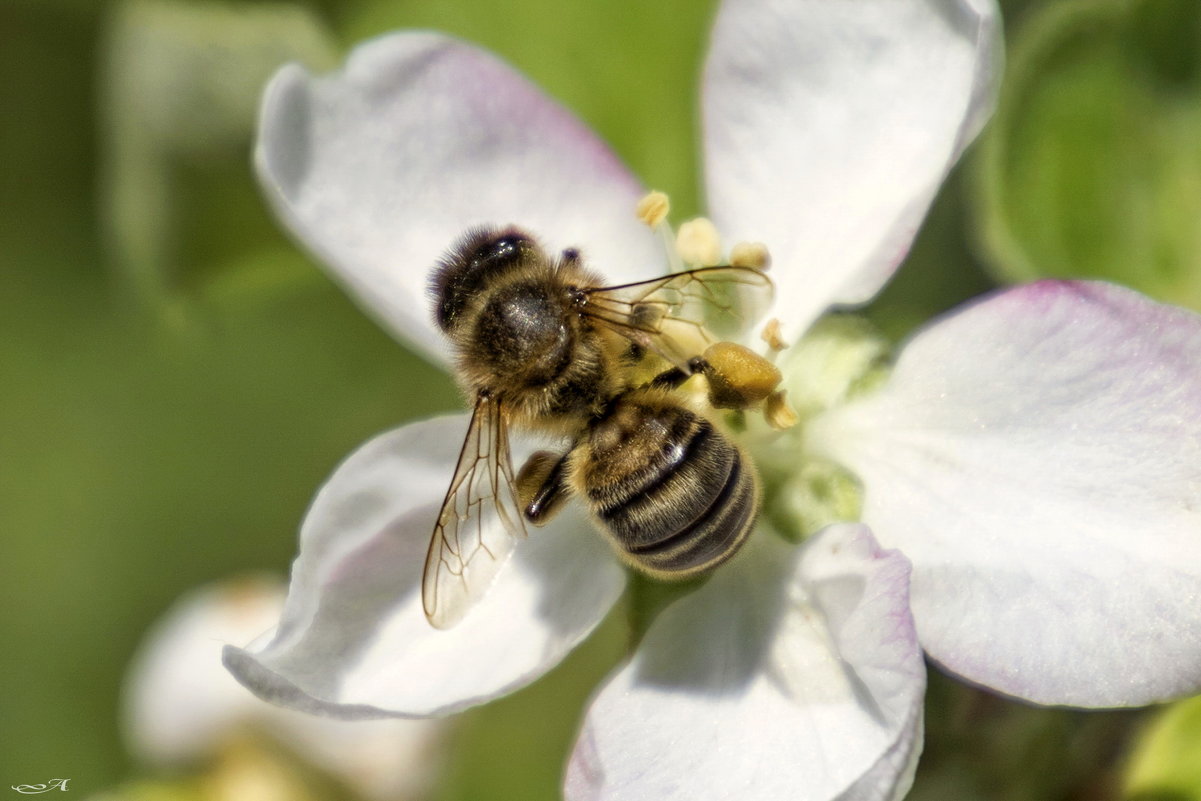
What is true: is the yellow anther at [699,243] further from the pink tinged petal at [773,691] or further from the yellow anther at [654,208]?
the pink tinged petal at [773,691]

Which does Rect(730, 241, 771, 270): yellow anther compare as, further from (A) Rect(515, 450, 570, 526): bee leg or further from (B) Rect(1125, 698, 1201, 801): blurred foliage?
(B) Rect(1125, 698, 1201, 801): blurred foliage

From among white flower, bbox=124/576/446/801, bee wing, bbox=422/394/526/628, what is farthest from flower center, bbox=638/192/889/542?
white flower, bbox=124/576/446/801

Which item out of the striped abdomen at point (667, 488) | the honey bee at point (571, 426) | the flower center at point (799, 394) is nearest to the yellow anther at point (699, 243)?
the flower center at point (799, 394)

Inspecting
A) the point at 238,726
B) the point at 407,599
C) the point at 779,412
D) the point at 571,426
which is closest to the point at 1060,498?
the point at 779,412

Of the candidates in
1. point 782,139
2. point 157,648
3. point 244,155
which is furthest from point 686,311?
point 157,648

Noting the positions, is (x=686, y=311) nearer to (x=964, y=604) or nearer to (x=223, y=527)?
(x=964, y=604)
